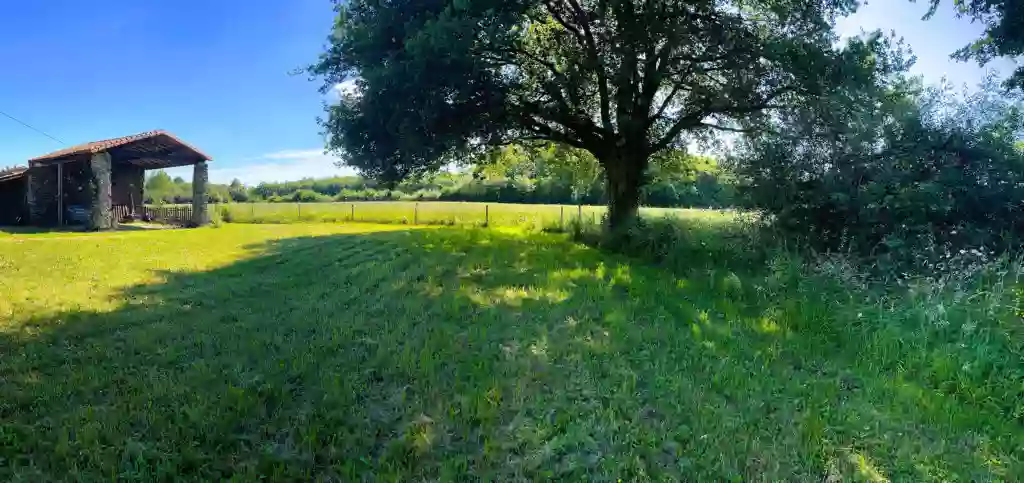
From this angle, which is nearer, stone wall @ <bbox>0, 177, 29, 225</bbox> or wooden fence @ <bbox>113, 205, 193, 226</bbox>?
stone wall @ <bbox>0, 177, 29, 225</bbox>

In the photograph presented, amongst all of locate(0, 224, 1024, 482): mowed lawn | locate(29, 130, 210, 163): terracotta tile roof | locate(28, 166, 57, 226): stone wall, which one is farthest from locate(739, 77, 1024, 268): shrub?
locate(28, 166, 57, 226): stone wall

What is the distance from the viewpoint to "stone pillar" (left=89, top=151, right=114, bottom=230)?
2019 centimetres

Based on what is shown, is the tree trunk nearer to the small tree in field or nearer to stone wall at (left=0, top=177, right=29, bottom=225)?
the small tree in field

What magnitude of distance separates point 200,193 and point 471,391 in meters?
24.6

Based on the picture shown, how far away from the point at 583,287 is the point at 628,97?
7926 millimetres

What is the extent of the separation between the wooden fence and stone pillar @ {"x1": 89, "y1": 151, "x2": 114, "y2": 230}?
3.48 meters

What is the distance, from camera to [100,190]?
20.3 meters

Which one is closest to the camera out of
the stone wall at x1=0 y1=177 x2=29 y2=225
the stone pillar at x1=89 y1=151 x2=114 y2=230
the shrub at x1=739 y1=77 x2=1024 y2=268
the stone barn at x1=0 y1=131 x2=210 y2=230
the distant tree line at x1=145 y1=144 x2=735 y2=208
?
the shrub at x1=739 y1=77 x2=1024 y2=268

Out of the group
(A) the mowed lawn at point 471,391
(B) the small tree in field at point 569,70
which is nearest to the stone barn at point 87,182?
(B) the small tree in field at point 569,70

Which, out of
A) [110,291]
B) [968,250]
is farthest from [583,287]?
[110,291]

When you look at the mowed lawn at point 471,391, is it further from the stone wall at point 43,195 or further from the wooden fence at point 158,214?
the stone wall at point 43,195

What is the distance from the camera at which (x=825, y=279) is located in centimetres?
740

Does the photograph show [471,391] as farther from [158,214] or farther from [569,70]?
[158,214]

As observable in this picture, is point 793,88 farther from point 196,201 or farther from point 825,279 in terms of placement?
point 196,201
